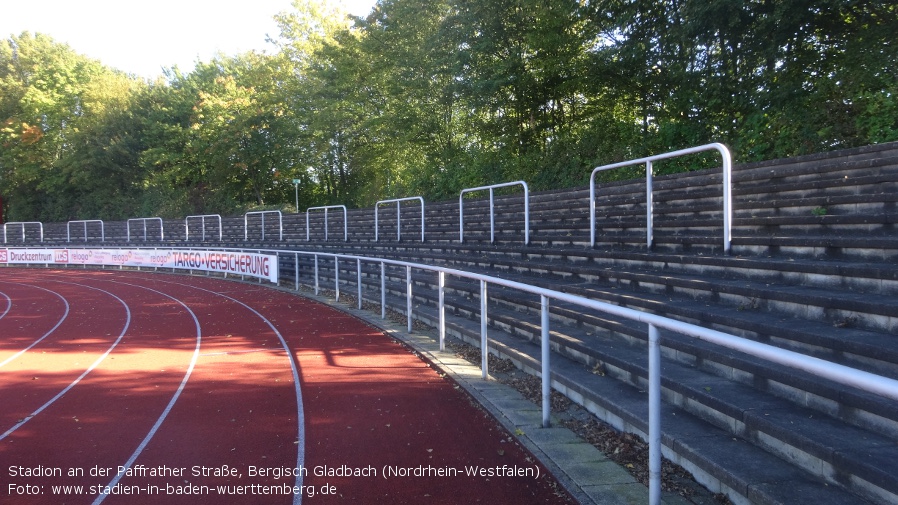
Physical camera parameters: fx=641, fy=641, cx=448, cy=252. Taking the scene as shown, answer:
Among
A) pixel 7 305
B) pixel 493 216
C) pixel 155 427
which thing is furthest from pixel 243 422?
pixel 7 305

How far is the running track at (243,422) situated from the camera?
448 centimetres

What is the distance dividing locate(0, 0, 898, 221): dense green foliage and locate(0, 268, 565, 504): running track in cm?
642

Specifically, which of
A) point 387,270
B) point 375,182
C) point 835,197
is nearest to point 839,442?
point 835,197

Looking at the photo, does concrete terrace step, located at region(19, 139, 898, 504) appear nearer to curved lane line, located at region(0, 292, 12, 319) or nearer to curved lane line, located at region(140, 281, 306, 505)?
curved lane line, located at region(140, 281, 306, 505)

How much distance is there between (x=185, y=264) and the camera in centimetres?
2534

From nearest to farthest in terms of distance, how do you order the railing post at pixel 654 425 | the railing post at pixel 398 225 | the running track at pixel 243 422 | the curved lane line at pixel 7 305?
the railing post at pixel 654 425, the running track at pixel 243 422, the curved lane line at pixel 7 305, the railing post at pixel 398 225

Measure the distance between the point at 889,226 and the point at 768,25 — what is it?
8.21 meters

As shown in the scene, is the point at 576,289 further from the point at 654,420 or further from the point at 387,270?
the point at 387,270

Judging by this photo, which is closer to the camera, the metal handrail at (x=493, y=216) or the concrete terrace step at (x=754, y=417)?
the concrete terrace step at (x=754, y=417)

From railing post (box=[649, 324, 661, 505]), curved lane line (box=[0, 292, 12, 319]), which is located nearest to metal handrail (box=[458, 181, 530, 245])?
railing post (box=[649, 324, 661, 505])

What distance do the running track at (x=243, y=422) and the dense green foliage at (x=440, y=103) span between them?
21.1 ft

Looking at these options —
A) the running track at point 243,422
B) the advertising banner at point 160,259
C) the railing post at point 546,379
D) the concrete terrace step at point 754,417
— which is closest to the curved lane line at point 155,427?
the running track at point 243,422

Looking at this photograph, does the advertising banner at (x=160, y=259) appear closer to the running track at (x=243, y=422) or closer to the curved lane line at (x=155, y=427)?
the running track at (x=243, y=422)

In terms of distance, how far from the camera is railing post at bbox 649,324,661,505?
3705 millimetres
